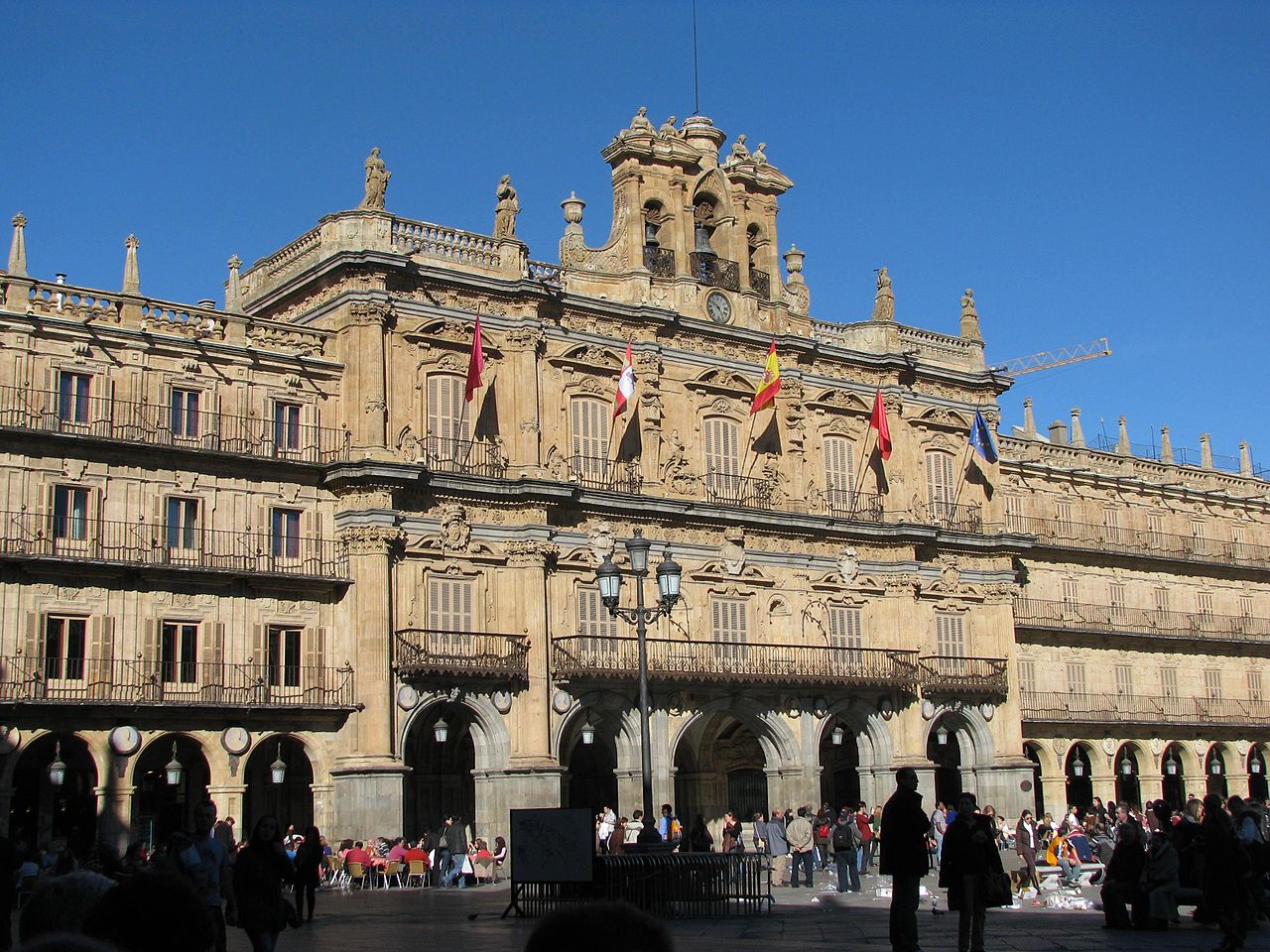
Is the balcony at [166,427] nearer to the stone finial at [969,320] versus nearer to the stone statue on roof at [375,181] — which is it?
the stone statue on roof at [375,181]

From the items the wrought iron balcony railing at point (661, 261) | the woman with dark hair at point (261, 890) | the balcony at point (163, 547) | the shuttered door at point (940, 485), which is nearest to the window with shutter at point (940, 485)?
the shuttered door at point (940, 485)

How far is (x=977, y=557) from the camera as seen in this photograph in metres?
51.0

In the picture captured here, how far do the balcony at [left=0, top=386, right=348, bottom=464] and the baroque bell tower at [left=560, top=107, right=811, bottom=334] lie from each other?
30.1 ft

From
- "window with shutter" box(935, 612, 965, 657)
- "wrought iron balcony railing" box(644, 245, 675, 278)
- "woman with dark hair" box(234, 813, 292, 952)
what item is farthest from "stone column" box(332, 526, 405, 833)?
"woman with dark hair" box(234, 813, 292, 952)

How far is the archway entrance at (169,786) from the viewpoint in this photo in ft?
123

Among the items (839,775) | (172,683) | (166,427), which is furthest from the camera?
(839,775)

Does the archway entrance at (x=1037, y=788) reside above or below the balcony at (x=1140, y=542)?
below

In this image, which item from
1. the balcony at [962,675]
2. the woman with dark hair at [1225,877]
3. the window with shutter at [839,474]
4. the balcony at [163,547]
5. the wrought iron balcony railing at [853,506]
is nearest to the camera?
the woman with dark hair at [1225,877]

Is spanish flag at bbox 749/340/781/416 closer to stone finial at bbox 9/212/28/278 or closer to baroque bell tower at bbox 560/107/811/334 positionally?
baroque bell tower at bbox 560/107/811/334

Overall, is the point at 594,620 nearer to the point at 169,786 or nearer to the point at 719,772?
the point at 719,772

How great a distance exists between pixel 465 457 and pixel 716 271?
1079 centimetres

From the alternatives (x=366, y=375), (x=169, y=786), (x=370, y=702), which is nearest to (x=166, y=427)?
(x=366, y=375)

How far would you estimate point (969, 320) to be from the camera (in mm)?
54219

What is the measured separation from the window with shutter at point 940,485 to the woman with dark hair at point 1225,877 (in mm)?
32588
